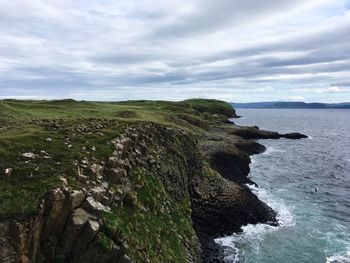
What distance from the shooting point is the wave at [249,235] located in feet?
110

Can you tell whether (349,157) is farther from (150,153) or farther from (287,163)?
(150,153)

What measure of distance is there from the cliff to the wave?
3.16 feet

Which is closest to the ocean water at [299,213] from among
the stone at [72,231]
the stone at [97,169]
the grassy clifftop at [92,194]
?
the grassy clifftop at [92,194]

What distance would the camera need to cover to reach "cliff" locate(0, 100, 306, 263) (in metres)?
18.8

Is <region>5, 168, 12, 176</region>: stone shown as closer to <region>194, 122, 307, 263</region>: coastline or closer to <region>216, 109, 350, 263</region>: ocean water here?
<region>194, 122, 307, 263</region>: coastline

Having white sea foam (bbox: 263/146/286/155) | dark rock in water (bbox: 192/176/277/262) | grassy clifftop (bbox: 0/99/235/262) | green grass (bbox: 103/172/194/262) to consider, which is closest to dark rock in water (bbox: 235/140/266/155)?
white sea foam (bbox: 263/146/286/155)

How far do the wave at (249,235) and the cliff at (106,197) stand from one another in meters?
0.96

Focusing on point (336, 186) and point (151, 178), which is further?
point (336, 186)

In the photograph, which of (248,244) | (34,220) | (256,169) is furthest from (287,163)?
(34,220)

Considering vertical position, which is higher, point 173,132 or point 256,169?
point 173,132

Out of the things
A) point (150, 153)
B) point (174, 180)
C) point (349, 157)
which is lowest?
point (349, 157)

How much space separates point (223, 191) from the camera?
42.0m

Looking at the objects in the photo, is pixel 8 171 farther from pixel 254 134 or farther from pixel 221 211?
pixel 254 134

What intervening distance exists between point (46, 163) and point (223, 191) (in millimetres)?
24041
